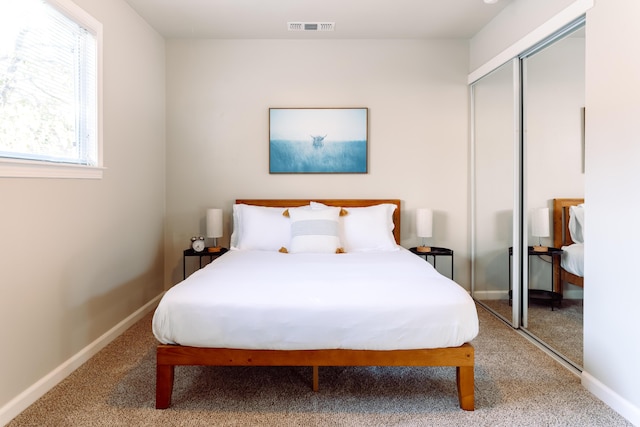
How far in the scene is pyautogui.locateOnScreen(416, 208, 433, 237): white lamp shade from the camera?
12.8ft

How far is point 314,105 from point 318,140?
0.37 m

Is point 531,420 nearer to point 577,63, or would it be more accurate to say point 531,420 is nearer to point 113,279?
point 577,63

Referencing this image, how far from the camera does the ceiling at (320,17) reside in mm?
3297

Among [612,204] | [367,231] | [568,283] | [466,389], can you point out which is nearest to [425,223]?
[367,231]

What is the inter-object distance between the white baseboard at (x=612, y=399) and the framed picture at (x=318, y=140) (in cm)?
258

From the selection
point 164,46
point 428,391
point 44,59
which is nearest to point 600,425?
point 428,391

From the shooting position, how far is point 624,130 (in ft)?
6.64

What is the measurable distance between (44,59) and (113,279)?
1613mm

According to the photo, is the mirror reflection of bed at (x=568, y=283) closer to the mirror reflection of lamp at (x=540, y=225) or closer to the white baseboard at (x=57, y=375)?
the mirror reflection of lamp at (x=540, y=225)

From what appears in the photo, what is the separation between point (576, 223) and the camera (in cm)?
252

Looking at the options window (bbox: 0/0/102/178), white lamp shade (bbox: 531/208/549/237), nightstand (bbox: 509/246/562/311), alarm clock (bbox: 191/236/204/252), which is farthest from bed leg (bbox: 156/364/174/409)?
white lamp shade (bbox: 531/208/549/237)

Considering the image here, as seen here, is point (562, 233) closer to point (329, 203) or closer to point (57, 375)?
point (329, 203)

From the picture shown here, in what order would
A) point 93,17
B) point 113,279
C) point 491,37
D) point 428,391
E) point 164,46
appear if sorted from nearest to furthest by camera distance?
1. point 428,391
2. point 93,17
3. point 113,279
4. point 491,37
5. point 164,46

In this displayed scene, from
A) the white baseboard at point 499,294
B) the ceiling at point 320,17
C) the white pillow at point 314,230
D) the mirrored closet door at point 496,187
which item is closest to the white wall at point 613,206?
the white baseboard at point 499,294
